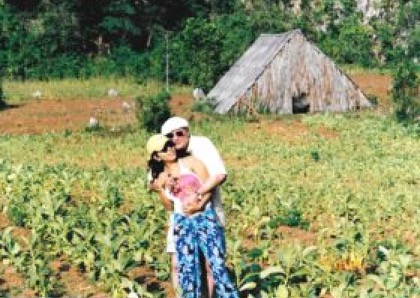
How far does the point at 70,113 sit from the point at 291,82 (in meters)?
8.28

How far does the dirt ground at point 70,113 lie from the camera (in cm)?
2552

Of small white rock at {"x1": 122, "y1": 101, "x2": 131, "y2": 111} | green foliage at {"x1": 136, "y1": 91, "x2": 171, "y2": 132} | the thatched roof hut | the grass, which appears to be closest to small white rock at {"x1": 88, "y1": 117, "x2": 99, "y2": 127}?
green foliage at {"x1": 136, "y1": 91, "x2": 171, "y2": 132}

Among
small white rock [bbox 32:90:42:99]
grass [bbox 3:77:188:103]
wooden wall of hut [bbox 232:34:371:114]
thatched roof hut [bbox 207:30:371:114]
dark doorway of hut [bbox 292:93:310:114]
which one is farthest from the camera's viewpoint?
grass [bbox 3:77:188:103]

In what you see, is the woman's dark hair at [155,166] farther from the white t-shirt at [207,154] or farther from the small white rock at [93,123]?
the small white rock at [93,123]

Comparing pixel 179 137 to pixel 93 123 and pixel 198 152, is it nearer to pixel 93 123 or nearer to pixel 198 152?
pixel 198 152

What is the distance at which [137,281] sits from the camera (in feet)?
29.2

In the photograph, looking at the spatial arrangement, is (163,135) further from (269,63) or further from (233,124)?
(269,63)

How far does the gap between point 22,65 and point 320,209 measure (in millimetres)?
29753

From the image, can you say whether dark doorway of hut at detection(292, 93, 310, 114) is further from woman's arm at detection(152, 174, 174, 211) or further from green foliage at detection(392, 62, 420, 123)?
woman's arm at detection(152, 174, 174, 211)

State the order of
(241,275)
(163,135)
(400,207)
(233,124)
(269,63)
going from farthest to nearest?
(269,63)
(233,124)
(400,207)
(241,275)
(163,135)

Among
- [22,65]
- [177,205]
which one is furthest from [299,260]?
[22,65]

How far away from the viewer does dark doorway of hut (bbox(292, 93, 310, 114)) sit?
29969mm

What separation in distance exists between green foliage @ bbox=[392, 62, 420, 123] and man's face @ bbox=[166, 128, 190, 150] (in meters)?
19.3

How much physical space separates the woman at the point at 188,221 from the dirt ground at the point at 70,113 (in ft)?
58.7
